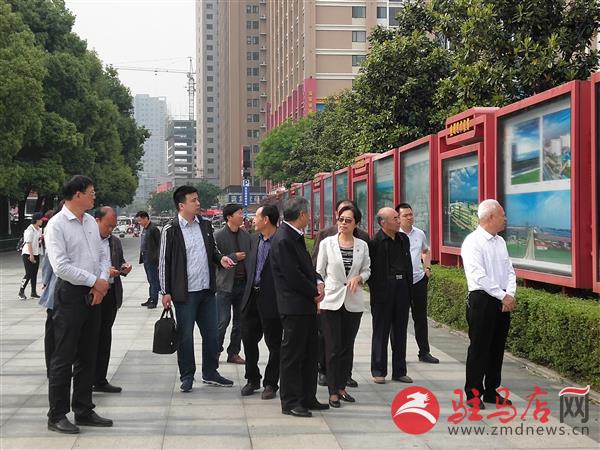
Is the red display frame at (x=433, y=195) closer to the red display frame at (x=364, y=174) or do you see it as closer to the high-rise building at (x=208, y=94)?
the red display frame at (x=364, y=174)

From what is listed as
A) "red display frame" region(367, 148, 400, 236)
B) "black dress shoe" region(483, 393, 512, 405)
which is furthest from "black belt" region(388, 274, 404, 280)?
"red display frame" region(367, 148, 400, 236)

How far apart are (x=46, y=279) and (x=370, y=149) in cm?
1616

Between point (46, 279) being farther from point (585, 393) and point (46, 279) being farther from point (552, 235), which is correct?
point (552, 235)

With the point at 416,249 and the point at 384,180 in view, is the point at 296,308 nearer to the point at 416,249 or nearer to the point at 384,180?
the point at 416,249

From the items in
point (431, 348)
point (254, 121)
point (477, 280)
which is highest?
point (254, 121)

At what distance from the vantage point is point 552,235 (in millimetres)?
8711

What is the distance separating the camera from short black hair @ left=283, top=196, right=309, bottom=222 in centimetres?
642

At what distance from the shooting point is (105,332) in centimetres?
725

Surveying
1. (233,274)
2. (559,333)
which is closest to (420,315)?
(559,333)

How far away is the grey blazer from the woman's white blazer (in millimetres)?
1925

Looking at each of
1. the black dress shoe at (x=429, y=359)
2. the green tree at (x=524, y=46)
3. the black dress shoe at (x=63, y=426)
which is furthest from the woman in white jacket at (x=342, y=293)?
the green tree at (x=524, y=46)

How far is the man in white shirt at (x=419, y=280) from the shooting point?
28.8 ft

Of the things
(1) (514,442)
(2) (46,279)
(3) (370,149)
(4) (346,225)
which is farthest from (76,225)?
(3) (370,149)

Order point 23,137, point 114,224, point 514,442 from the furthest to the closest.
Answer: point 23,137
point 114,224
point 514,442
